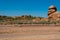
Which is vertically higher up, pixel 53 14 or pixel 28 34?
pixel 53 14

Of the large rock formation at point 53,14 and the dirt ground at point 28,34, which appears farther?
the large rock formation at point 53,14

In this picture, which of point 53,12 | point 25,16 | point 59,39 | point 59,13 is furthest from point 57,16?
point 59,39

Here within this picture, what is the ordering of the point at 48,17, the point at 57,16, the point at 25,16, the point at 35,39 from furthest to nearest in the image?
1. the point at 25,16
2. the point at 48,17
3. the point at 57,16
4. the point at 35,39

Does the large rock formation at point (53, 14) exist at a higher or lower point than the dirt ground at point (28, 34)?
higher

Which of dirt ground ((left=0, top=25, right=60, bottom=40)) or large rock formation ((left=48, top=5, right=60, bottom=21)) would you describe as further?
large rock formation ((left=48, top=5, right=60, bottom=21))

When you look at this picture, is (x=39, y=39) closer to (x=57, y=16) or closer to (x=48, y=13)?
(x=57, y=16)

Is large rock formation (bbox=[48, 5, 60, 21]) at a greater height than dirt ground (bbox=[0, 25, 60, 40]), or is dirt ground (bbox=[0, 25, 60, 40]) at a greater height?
large rock formation (bbox=[48, 5, 60, 21])

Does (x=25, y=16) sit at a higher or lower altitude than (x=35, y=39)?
higher

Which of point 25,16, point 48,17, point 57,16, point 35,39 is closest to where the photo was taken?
point 35,39

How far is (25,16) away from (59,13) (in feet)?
57.1

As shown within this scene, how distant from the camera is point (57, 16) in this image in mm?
39688

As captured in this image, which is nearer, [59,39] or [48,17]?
[59,39]

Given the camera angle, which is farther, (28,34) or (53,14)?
(53,14)

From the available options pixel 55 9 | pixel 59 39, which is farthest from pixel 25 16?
pixel 59 39
